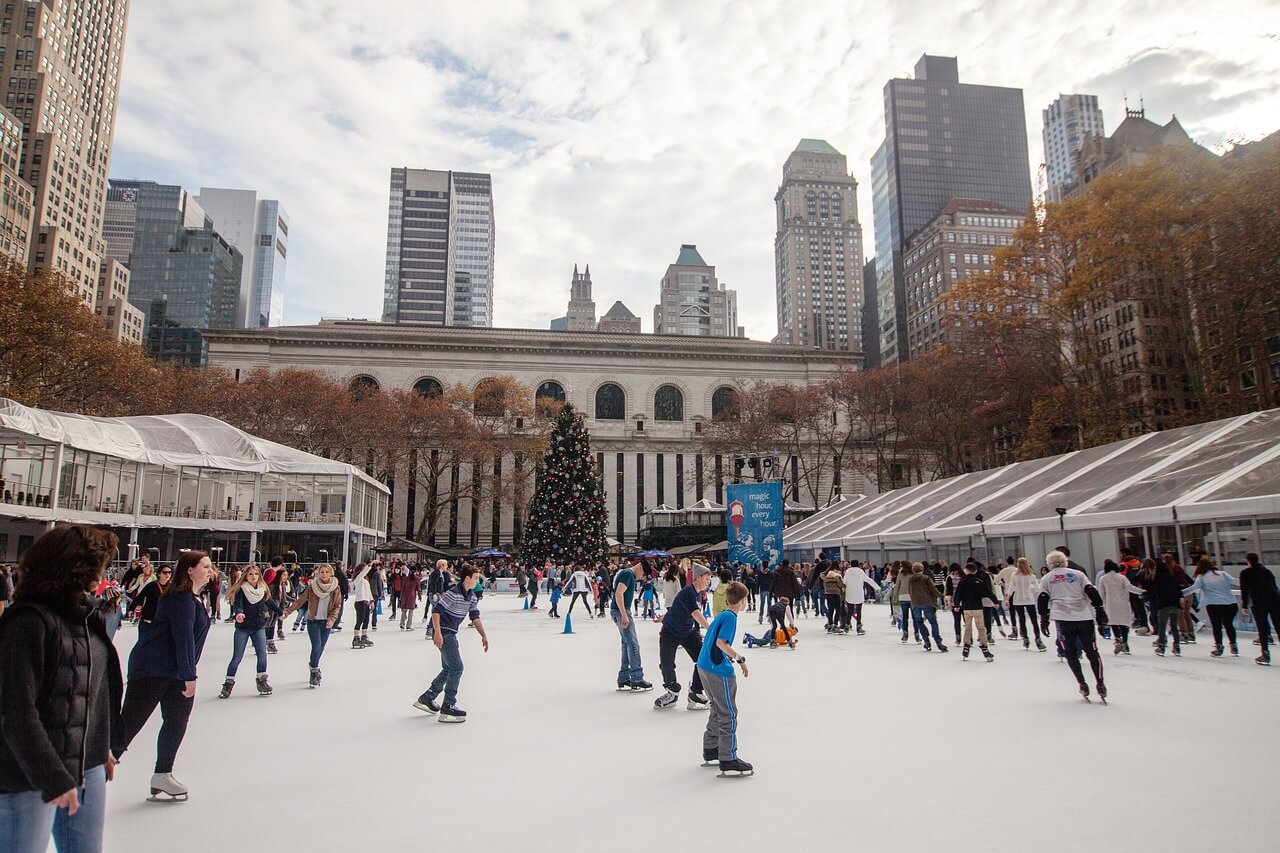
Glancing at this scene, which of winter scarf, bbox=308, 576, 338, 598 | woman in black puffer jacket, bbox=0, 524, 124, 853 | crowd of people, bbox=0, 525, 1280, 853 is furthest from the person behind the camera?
winter scarf, bbox=308, 576, 338, 598

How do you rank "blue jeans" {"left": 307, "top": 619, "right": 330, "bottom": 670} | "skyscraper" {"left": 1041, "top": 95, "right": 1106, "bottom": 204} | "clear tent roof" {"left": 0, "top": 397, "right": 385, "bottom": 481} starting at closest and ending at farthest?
"blue jeans" {"left": 307, "top": 619, "right": 330, "bottom": 670} < "clear tent roof" {"left": 0, "top": 397, "right": 385, "bottom": 481} < "skyscraper" {"left": 1041, "top": 95, "right": 1106, "bottom": 204}

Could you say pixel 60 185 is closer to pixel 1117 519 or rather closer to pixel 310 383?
pixel 310 383

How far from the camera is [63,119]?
8888 cm

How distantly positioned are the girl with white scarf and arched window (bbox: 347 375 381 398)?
1814 inches

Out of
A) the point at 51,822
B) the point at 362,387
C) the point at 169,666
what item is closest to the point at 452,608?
the point at 169,666

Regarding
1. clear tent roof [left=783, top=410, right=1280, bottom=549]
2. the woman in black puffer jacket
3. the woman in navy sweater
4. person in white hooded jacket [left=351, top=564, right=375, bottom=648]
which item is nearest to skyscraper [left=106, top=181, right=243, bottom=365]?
clear tent roof [left=783, top=410, right=1280, bottom=549]

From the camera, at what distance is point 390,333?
70.6m

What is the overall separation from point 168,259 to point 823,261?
123388 mm

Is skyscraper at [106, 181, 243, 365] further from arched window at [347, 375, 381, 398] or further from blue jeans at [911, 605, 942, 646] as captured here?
blue jeans at [911, 605, 942, 646]

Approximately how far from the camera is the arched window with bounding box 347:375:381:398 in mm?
55719

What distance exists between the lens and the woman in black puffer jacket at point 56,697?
2.75 meters

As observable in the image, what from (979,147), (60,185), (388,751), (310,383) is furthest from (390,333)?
(979,147)

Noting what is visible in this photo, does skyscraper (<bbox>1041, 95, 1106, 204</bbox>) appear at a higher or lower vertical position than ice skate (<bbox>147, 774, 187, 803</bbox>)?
higher

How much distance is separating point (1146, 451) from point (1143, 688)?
13.1 metres
